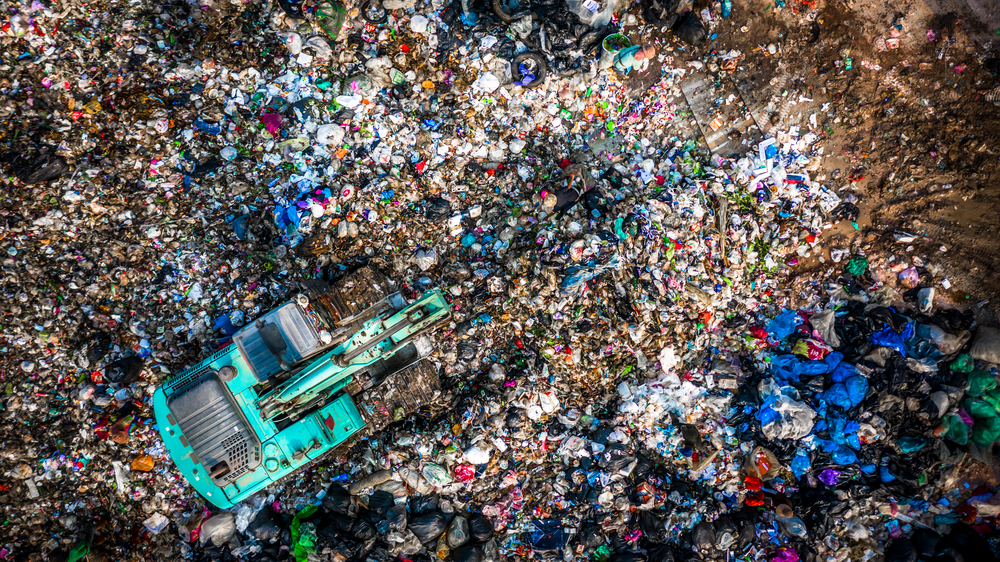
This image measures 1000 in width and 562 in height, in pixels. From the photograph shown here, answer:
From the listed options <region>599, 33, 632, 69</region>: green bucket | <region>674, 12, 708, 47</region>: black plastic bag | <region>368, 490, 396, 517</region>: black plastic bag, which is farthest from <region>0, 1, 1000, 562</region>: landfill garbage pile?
<region>599, 33, 632, 69</region>: green bucket

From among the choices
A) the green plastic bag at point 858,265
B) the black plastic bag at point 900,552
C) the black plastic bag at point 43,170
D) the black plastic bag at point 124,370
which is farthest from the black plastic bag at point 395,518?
the green plastic bag at point 858,265

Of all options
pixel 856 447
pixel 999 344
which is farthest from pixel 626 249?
pixel 999 344

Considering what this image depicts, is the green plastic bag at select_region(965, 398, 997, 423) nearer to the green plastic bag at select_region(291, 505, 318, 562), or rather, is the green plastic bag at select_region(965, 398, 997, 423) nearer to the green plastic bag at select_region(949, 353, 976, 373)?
the green plastic bag at select_region(949, 353, 976, 373)

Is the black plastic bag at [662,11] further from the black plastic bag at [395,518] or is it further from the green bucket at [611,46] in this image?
the black plastic bag at [395,518]

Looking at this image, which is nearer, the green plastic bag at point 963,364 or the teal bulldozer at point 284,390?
the teal bulldozer at point 284,390

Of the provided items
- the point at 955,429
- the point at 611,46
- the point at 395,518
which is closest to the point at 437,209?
the point at 611,46

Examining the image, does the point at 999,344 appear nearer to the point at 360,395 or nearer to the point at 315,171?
the point at 360,395
